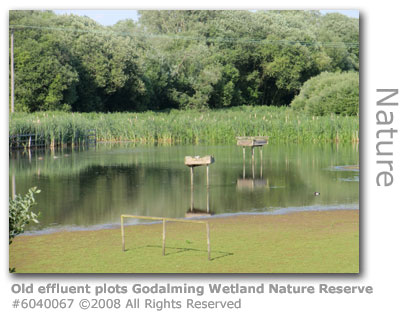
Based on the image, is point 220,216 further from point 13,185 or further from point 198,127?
point 198,127

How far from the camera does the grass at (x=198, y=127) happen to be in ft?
119

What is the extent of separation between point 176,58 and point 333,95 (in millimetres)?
12580

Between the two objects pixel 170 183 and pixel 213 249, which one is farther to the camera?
pixel 170 183

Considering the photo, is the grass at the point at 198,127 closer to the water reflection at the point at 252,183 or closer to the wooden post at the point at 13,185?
the wooden post at the point at 13,185

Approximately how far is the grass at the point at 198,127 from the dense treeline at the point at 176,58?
38.5 inches

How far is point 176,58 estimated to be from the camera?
50.9 m

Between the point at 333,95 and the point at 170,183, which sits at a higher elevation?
the point at 333,95

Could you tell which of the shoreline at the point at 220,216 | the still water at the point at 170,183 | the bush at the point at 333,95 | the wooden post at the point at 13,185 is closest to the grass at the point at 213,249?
the shoreline at the point at 220,216

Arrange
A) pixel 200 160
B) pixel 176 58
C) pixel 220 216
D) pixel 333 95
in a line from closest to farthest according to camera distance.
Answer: pixel 220 216, pixel 200 160, pixel 333 95, pixel 176 58

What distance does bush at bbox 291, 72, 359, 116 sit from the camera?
139ft

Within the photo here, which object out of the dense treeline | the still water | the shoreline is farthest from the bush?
the shoreline

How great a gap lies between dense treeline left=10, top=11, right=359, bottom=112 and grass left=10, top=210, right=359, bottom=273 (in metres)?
18.0

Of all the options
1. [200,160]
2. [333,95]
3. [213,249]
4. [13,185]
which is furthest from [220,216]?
[333,95]

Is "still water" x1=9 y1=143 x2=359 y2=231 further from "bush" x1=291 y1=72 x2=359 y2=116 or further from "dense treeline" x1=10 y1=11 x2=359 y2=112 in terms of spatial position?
"bush" x1=291 y1=72 x2=359 y2=116
